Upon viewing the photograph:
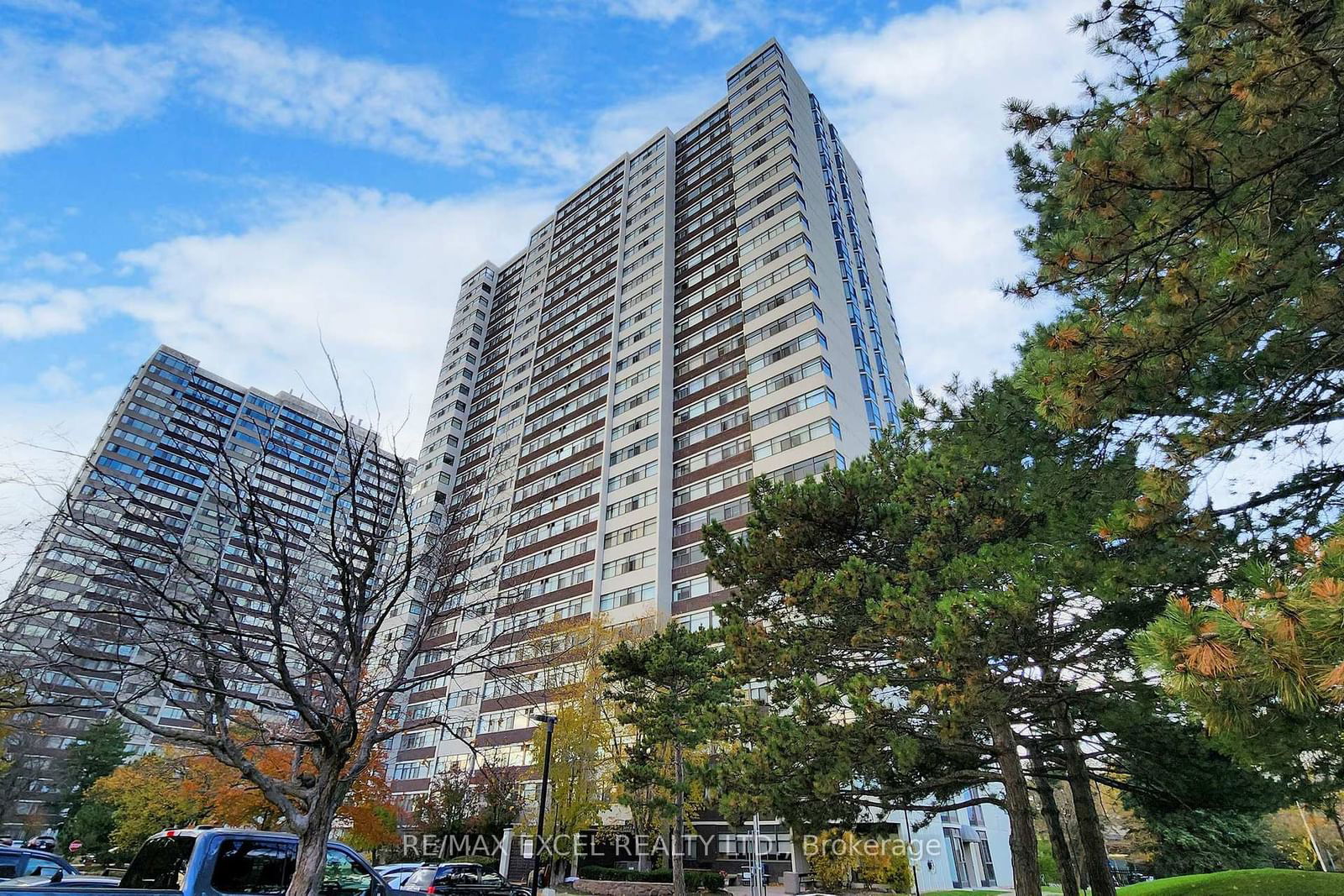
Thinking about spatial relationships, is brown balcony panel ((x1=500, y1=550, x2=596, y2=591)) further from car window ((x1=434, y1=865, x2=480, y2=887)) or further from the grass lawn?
the grass lawn

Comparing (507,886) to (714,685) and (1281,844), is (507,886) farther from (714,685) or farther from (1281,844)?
(1281,844)

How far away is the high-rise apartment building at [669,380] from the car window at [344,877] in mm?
22139

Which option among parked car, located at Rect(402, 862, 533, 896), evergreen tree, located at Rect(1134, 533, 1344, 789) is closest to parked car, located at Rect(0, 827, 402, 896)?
evergreen tree, located at Rect(1134, 533, 1344, 789)

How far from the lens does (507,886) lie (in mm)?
20547

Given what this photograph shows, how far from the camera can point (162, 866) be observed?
7219 mm

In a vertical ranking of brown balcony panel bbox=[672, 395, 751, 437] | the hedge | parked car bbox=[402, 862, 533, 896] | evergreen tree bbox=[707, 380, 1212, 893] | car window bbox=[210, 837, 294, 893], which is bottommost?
the hedge

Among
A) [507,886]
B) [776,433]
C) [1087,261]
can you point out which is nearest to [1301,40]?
[1087,261]

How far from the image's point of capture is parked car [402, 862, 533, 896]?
1781 cm

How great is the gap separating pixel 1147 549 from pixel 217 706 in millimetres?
11235

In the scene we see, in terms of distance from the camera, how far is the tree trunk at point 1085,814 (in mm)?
12414

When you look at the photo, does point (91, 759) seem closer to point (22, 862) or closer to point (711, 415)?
point (22, 862)

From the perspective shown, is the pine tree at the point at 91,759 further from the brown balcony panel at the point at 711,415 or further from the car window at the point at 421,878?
the brown balcony panel at the point at 711,415

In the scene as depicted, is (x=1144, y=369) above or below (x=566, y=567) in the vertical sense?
below

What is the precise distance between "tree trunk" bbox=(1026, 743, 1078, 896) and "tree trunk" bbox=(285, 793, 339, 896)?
12687 millimetres
